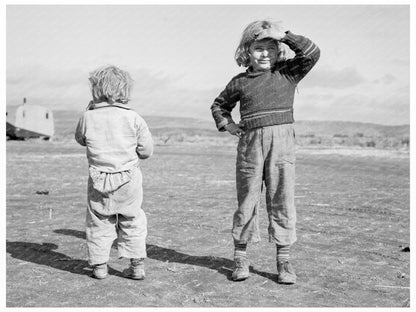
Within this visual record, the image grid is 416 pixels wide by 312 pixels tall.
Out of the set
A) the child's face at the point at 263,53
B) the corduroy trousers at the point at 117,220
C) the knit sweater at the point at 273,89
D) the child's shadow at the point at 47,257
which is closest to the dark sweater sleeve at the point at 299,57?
the knit sweater at the point at 273,89

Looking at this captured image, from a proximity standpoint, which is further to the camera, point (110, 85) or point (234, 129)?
point (234, 129)

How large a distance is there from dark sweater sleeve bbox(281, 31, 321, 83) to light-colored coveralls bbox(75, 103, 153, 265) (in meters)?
1.18

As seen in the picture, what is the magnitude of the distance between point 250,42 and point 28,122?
3988 centimetres

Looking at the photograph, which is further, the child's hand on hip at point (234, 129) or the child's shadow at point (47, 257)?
the child's shadow at point (47, 257)

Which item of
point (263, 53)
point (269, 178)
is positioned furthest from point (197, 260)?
point (263, 53)

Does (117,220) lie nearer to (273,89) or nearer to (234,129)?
(234,129)

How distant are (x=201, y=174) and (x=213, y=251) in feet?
28.2

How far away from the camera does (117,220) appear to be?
499 centimetres

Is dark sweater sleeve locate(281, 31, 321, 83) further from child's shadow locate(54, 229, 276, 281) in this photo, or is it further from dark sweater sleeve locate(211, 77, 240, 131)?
child's shadow locate(54, 229, 276, 281)

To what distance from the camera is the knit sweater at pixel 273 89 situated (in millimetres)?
4742

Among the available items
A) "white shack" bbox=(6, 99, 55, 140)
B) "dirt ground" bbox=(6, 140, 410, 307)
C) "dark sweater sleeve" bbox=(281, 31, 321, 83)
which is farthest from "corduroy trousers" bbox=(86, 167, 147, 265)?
"white shack" bbox=(6, 99, 55, 140)

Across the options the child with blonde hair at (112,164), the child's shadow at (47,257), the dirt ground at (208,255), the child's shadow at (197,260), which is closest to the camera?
the dirt ground at (208,255)

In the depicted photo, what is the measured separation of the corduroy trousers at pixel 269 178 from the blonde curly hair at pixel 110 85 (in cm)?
97

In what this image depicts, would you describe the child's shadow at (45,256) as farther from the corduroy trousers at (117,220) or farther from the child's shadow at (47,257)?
the corduroy trousers at (117,220)
